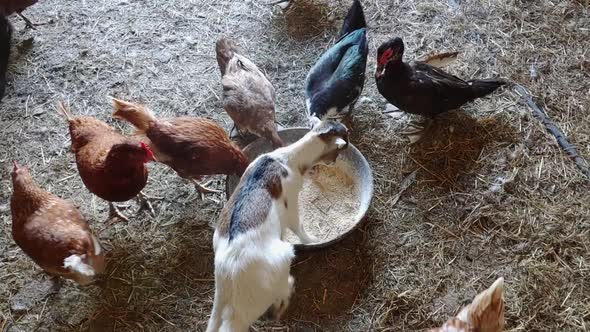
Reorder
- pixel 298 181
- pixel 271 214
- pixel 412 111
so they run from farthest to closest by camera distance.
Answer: pixel 412 111
pixel 298 181
pixel 271 214

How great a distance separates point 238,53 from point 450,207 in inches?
70.9

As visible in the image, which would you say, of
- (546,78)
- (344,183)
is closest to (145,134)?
(344,183)

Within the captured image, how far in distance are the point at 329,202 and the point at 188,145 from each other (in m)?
0.94

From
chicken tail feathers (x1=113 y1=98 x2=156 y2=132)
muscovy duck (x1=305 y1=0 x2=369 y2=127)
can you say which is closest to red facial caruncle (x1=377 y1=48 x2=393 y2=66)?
muscovy duck (x1=305 y1=0 x2=369 y2=127)

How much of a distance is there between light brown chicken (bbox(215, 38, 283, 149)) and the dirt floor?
382 mm

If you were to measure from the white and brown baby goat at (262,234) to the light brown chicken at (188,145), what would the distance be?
1.46 feet

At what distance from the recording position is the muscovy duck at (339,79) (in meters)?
3.57

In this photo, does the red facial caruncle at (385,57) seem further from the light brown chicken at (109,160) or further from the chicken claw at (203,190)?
the light brown chicken at (109,160)

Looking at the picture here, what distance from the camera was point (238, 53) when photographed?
12.9 feet

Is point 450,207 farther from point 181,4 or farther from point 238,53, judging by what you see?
point 181,4

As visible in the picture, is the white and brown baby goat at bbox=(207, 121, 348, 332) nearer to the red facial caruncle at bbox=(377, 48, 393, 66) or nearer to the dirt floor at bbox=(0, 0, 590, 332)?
the dirt floor at bbox=(0, 0, 590, 332)

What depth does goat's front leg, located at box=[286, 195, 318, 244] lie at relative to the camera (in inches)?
115

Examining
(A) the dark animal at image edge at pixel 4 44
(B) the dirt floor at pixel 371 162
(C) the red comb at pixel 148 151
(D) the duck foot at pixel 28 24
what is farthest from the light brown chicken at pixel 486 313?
(D) the duck foot at pixel 28 24

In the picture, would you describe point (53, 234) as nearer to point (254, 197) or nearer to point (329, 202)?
point (254, 197)
